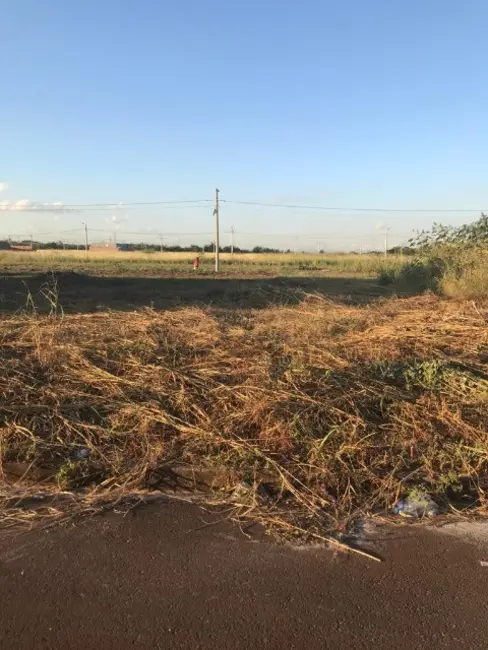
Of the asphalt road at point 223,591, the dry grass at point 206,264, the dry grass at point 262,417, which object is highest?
the dry grass at point 206,264

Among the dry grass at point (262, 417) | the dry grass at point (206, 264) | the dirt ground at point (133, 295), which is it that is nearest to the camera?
the dry grass at point (262, 417)

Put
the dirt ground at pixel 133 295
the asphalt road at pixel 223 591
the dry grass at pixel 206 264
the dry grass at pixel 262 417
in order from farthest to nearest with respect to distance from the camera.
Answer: the dry grass at pixel 206 264 → the dirt ground at pixel 133 295 → the dry grass at pixel 262 417 → the asphalt road at pixel 223 591

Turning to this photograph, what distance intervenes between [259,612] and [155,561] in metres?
0.70

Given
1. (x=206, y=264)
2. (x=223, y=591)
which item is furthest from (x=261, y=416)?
(x=206, y=264)

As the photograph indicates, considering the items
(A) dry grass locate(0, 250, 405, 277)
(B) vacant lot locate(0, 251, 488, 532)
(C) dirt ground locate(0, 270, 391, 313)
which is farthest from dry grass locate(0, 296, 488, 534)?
(A) dry grass locate(0, 250, 405, 277)

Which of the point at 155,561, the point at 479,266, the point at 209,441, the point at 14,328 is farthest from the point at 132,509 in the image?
the point at 479,266

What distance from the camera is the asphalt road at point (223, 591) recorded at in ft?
7.84

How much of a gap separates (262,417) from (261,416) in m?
0.01

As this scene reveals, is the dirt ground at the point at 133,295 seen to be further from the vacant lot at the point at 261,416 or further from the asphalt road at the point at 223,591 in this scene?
the asphalt road at the point at 223,591

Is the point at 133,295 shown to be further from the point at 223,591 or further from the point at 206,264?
the point at 206,264

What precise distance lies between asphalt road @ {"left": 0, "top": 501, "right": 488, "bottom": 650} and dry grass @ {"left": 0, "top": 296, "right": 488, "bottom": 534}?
41 centimetres

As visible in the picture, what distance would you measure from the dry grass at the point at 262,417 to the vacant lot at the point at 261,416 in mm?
12

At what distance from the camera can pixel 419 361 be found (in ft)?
18.0

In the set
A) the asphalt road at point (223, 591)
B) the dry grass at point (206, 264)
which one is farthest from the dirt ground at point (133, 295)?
the dry grass at point (206, 264)
